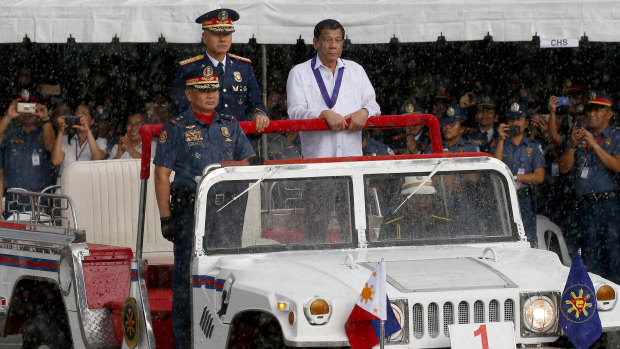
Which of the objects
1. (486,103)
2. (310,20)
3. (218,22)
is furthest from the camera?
(486,103)

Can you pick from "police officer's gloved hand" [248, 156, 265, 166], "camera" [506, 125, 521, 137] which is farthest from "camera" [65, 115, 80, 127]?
"police officer's gloved hand" [248, 156, 265, 166]

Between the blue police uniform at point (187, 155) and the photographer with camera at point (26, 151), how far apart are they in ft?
15.6

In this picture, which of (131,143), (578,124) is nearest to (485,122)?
(578,124)

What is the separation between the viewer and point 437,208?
710 centimetres

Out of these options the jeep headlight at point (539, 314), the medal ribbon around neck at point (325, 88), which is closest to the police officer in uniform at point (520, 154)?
the medal ribbon around neck at point (325, 88)

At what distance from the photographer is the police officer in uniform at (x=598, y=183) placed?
11.0m

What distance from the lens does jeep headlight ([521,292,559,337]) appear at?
6059 millimetres

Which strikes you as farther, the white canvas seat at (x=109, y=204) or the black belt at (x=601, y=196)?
the black belt at (x=601, y=196)

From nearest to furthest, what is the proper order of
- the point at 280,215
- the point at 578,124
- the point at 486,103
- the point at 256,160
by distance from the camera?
1. the point at 280,215
2. the point at 256,160
3. the point at 578,124
4. the point at 486,103

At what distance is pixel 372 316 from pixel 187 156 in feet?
7.26

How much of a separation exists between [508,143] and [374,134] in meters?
1.54

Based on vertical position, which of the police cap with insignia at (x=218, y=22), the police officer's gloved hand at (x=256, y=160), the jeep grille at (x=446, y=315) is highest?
the police cap with insignia at (x=218, y=22)

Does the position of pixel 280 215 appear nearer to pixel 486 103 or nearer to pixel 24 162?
pixel 486 103

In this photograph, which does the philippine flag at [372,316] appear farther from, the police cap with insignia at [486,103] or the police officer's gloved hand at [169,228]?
the police cap with insignia at [486,103]
